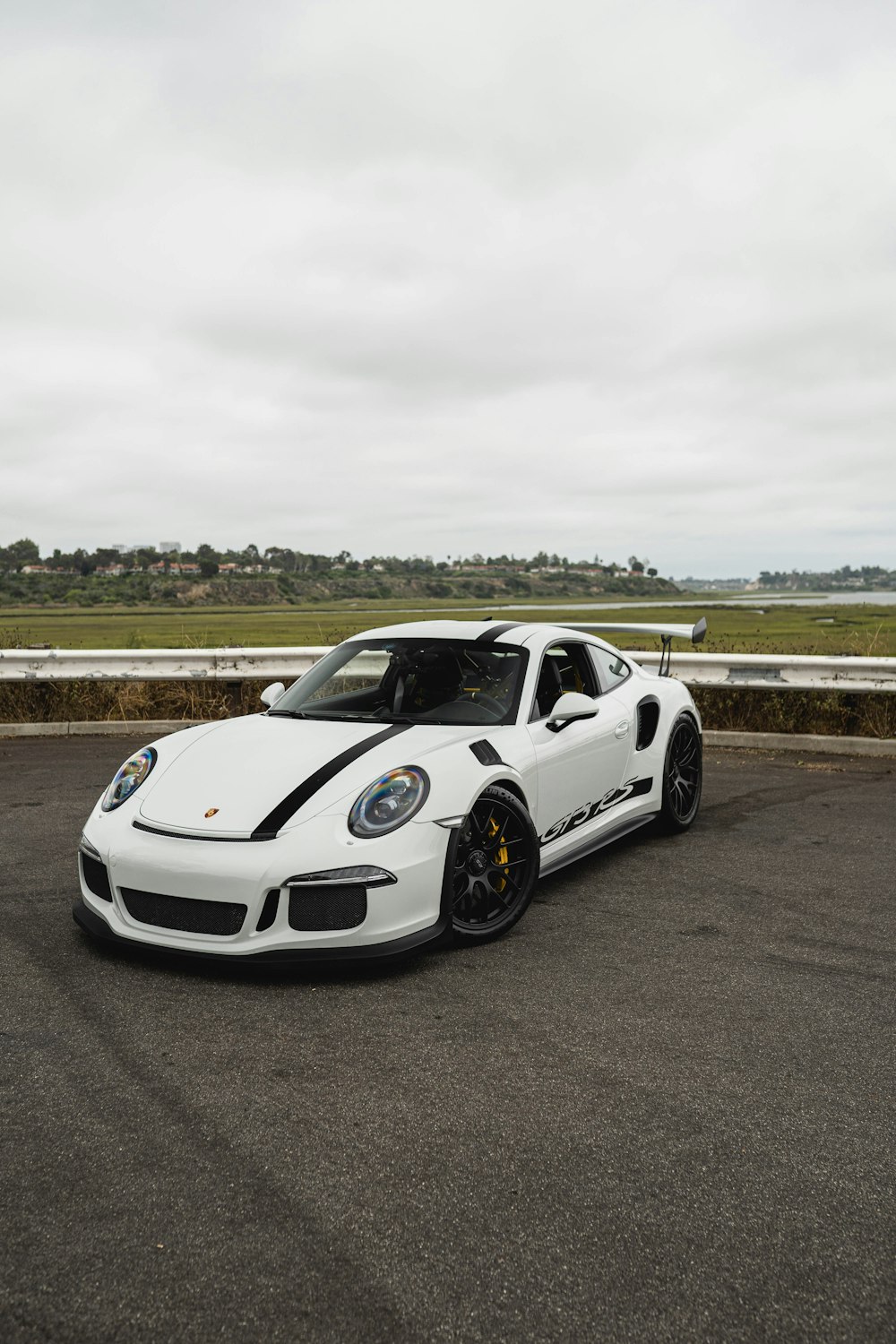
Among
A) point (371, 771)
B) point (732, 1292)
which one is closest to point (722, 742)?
point (371, 771)

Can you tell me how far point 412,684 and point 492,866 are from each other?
124cm

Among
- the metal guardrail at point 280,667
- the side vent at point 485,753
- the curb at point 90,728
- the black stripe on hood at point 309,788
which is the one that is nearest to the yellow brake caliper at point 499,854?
the side vent at point 485,753

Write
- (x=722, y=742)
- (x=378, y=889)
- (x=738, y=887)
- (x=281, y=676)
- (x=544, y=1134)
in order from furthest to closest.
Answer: (x=281, y=676) → (x=722, y=742) → (x=738, y=887) → (x=378, y=889) → (x=544, y=1134)

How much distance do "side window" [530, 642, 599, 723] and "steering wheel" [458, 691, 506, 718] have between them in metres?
0.18

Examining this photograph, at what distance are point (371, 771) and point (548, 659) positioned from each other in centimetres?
166

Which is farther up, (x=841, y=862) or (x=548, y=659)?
(x=548, y=659)

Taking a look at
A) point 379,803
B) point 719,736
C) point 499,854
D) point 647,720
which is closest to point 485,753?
point 499,854

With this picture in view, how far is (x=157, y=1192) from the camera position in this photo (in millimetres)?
2703

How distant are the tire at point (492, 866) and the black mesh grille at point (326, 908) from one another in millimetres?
459

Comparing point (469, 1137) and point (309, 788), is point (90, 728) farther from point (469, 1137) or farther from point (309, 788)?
point (469, 1137)

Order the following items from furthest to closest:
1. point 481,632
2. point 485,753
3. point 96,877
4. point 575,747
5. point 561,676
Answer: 1. point 561,676
2. point 481,632
3. point 575,747
4. point 485,753
5. point 96,877

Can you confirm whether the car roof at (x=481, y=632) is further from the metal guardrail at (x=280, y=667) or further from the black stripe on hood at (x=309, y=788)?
the metal guardrail at (x=280, y=667)

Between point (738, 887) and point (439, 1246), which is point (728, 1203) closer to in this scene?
point (439, 1246)

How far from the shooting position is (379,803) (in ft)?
Answer: 14.5
